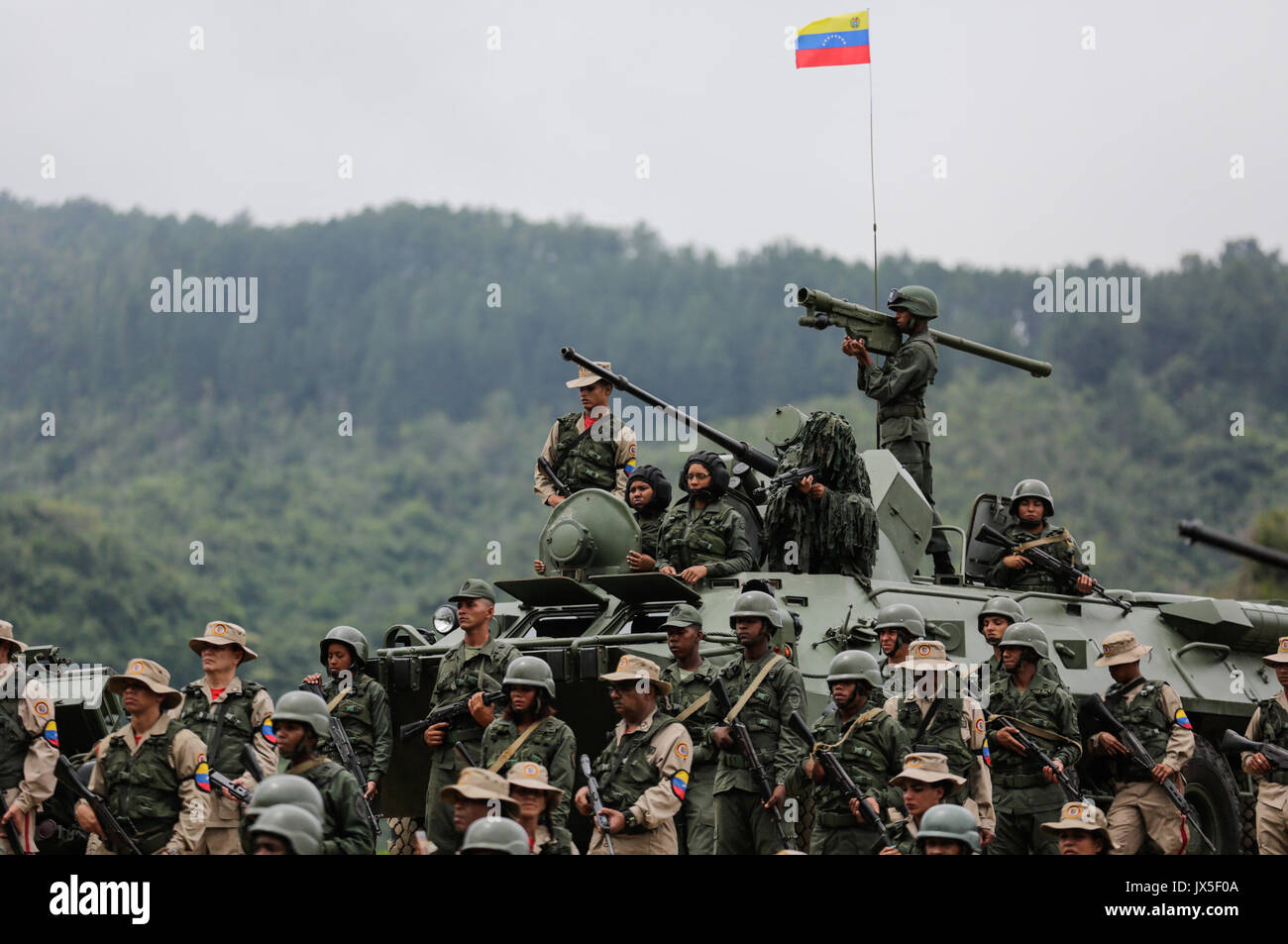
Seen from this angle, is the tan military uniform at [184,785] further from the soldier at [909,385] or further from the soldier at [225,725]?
A: the soldier at [909,385]

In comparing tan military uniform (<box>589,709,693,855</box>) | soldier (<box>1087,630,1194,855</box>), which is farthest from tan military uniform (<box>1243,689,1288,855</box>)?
tan military uniform (<box>589,709,693,855</box>)

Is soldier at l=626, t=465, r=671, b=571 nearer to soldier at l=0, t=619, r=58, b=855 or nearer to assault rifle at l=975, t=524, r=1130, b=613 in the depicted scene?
assault rifle at l=975, t=524, r=1130, b=613

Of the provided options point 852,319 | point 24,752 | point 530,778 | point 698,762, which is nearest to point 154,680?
point 24,752

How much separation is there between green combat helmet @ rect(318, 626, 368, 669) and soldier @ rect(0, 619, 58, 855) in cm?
197

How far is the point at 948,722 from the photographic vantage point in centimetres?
1176

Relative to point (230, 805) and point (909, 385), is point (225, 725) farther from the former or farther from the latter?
point (909, 385)

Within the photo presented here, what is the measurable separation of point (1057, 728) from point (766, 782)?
2.34 metres

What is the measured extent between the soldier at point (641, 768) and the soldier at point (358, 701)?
254 centimetres

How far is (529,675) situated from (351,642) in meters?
2.74

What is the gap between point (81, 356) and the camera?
2244 inches

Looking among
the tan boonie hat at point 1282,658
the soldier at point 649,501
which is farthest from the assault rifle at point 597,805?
the tan boonie hat at point 1282,658

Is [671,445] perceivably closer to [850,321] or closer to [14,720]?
A: [850,321]

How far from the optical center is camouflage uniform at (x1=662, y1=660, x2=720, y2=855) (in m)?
12.2

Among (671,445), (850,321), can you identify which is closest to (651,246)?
(671,445)
